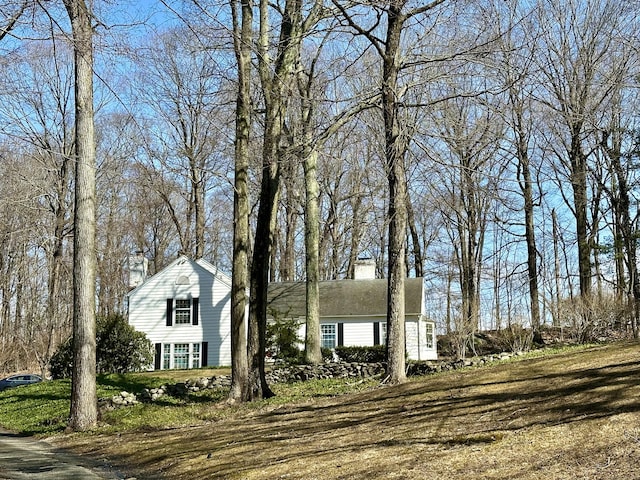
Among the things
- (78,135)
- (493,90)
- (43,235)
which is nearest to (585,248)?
(493,90)

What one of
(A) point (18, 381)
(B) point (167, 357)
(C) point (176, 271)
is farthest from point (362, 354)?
(A) point (18, 381)

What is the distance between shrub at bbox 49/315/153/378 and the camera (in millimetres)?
25156

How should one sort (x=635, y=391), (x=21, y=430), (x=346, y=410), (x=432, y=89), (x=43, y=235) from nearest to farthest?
(x=635, y=391) < (x=346, y=410) < (x=432, y=89) < (x=21, y=430) < (x=43, y=235)

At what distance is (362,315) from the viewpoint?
98.4 feet

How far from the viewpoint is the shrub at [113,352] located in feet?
82.5

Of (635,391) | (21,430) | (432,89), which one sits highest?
(432,89)

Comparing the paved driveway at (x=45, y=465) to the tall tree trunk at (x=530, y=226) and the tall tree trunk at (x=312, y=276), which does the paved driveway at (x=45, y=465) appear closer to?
the tall tree trunk at (x=312, y=276)

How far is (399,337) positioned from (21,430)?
9421 millimetres

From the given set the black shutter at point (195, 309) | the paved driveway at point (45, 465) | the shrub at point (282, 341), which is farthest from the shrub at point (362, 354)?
the paved driveway at point (45, 465)

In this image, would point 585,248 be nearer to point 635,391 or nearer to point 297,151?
point 297,151

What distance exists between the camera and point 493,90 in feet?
40.7

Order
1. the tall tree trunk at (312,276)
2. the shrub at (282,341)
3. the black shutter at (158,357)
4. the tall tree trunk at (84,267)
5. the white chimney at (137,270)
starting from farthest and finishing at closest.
Answer: the white chimney at (137,270)
the black shutter at (158,357)
the shrub at (282,341)
the tall tree trunk at (312,276)
the tall tree trunk at (84,267)

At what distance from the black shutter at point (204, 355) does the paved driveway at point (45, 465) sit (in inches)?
648

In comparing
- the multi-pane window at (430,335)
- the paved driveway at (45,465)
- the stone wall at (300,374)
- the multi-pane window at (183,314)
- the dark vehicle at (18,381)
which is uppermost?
the multi-pane window at (183,314)
